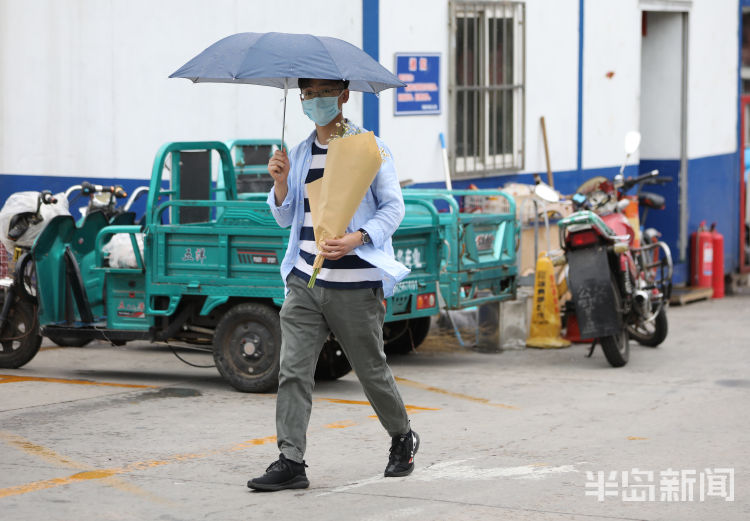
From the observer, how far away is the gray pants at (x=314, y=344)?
5.83 metres

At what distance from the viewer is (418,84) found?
39.9 ft

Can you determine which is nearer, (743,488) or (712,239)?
(743,488)

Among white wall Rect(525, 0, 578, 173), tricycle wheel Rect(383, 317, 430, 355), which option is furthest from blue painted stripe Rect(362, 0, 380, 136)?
white wall Rect(525, 0, 578, 173)

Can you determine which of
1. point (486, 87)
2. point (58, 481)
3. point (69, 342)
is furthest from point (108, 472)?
point (486, 87)

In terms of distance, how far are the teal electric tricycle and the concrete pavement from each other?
0.33 metres

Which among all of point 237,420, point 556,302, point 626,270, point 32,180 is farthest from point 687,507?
point 32,180

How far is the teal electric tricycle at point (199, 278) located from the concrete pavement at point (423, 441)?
1.08 ft

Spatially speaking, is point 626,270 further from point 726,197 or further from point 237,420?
point 726,197

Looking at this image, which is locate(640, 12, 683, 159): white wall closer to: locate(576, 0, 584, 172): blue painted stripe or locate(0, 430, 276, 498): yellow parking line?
locate(576, 0, 584, 172): blue painted stripe

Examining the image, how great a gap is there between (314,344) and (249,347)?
276 cm

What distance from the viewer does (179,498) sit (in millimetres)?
5793

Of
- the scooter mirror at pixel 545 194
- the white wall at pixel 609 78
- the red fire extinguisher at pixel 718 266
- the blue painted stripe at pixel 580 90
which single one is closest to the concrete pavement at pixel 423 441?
the scooter mirror at pixel 545 194

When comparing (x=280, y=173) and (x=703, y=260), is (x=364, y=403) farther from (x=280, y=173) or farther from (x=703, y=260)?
(x=703, y=260)

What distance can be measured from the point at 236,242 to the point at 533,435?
2.51 m
